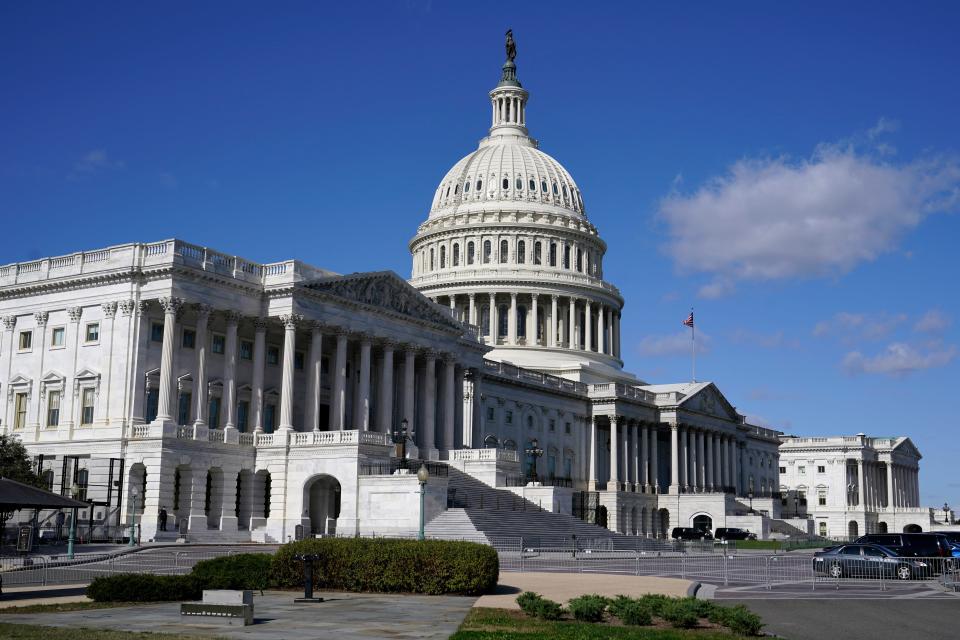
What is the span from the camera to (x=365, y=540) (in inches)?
1425

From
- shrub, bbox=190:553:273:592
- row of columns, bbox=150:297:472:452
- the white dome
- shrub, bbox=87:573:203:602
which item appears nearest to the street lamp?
row of columns, bbox=150:297:472:452

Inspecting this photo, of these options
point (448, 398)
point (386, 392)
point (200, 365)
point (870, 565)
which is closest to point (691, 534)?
point (448, 398)

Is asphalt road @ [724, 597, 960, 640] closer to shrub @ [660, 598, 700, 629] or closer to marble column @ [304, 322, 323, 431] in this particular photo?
shrub @ [660, 598, 700, 629]

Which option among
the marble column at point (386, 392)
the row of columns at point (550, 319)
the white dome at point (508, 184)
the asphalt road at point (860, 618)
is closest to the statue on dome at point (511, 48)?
the white dome at point (508, 184)

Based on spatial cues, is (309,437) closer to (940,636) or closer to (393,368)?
(393,368)

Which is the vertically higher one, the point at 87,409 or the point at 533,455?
the point at 87,409

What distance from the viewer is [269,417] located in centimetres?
7769

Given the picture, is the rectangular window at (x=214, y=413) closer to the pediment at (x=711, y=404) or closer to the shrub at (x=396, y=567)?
the shrub at (x=396, y=567)

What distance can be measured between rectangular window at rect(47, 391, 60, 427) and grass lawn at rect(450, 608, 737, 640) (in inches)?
2014

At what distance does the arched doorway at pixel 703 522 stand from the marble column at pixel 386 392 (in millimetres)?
50515

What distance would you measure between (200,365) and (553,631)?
49.2 metres

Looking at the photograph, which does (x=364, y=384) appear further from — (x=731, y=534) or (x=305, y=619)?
(x=305, y=619)

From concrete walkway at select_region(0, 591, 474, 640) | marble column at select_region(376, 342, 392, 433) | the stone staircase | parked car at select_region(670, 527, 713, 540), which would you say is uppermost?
marble column at select_region(376, 342, 392, 433)

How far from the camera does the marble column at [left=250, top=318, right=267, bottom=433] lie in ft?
244
